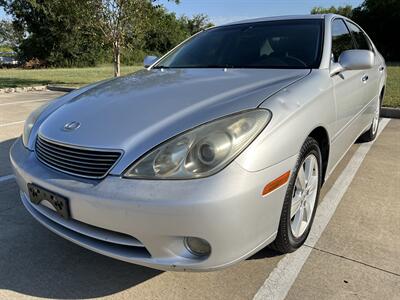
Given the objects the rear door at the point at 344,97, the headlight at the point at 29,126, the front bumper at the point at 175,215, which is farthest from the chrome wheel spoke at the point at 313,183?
the headlight at the point at 29,126

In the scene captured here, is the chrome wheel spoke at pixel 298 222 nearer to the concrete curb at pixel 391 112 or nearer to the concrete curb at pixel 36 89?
the concrete curb at pixel 391 112

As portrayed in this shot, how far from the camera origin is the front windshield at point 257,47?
9.89ft

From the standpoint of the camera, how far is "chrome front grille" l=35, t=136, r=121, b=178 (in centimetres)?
198

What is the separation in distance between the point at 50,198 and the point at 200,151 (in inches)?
33.1

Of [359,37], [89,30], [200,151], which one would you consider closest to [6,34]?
[89,30]

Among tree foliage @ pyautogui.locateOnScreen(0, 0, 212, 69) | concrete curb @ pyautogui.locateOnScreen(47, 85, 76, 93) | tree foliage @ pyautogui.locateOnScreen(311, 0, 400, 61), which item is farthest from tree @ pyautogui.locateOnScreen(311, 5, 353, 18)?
concrete curb @ pyautogui.locateOnScreen(47, 85, 76, 93)

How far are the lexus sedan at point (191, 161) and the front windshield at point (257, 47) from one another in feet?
0.16

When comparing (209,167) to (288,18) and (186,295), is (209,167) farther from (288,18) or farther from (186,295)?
(288,18)

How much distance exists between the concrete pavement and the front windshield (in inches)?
48.9

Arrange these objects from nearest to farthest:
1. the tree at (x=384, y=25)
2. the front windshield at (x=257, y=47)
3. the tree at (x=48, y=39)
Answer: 1. the front windshield at (x=257, y=47)
2. the tree at (x=384, y=25)
3. the tree at (x=48, y=39)

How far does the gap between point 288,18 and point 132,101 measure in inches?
70.4

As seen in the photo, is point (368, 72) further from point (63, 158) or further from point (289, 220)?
point (63, 158)

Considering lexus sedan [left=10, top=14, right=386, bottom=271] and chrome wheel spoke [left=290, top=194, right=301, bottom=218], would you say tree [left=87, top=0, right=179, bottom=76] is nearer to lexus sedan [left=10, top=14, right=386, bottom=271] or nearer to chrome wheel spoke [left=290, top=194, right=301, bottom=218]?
→ lexus sedan [left=10, top=14, right=386, bottom=271]

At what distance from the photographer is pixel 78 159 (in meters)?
2.08
